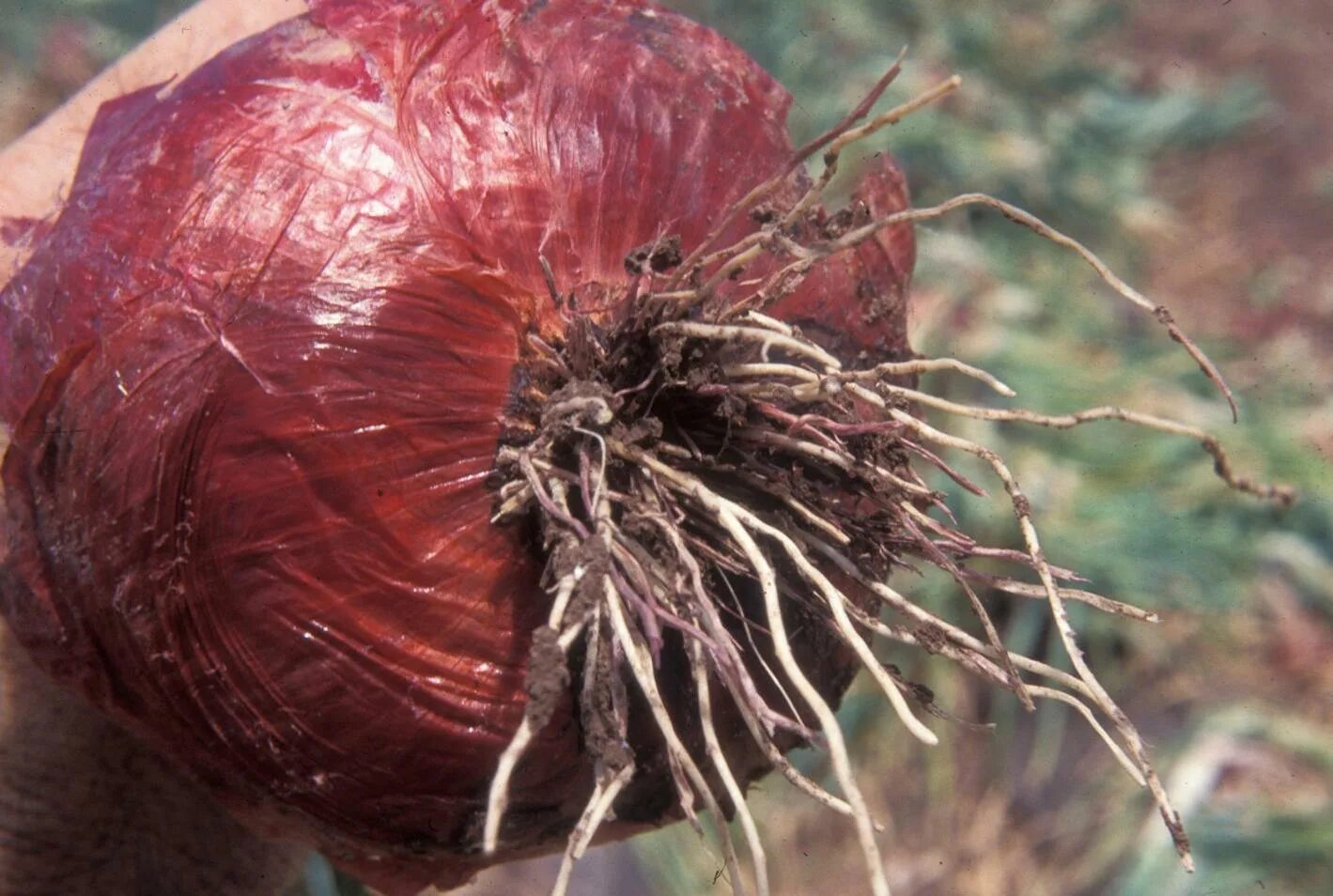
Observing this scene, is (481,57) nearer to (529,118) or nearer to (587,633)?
(529,118)

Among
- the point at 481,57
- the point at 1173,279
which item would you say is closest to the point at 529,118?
the point at 481,57

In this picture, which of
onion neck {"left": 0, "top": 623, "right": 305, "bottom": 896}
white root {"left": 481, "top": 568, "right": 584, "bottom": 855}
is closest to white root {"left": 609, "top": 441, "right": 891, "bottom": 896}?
white root {"left": 481, "top": 568, "right": 584, "bottom": 855}

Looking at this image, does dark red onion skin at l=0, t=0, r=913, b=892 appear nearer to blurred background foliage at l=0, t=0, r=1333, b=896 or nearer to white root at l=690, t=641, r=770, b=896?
white root at l=690, t=641, r=770, b=896

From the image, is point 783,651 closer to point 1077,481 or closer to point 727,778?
point 727,778

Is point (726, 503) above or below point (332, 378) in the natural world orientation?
below

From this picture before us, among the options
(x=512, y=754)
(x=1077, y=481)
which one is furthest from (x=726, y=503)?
(x=1077, y=481)

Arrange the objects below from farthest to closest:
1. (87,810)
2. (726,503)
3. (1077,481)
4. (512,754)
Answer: (1077,481) → (87,810) → (726,503) → (512,754)

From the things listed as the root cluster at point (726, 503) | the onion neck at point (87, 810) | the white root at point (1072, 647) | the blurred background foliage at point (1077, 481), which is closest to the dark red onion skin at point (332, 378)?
the root cluster at point (726, 503)
